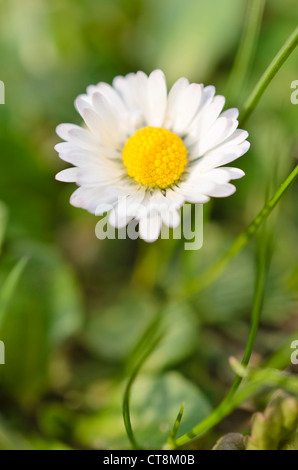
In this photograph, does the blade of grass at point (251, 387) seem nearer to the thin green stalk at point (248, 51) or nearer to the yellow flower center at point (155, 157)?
the yellow flower center at point (155, 157)

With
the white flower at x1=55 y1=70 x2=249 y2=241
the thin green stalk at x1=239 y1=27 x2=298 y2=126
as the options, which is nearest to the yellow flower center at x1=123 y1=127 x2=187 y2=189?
the white flower at x1=55 y1=70 x2=249 y2=241

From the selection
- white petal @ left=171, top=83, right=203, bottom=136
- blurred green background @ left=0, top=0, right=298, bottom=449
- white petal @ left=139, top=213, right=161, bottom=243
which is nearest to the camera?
white petal @ left=139, top=213, right=161, bottom=243

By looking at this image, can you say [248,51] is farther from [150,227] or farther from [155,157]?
[150,227]

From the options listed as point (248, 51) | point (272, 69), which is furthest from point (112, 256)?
point (272, 69)

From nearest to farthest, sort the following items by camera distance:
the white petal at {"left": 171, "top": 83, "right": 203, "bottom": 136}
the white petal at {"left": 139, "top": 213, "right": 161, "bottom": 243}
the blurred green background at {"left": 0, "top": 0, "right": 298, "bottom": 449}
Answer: the white petal at {"left": 139, "top": 213, "right": 161, "bottom": 243} → the white petal at {"left": 171, "top": 83, "right": 203, "bottom": 136} → the blurred green background at {"left": 0, "top": 0, "right": 298, "bottom": 449}

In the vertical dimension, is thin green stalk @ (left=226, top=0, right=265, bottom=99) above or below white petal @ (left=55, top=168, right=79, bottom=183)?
above

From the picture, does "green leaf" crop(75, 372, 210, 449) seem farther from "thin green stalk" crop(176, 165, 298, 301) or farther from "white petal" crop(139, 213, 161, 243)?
"white petal" crop(139, 213, 161, 243)

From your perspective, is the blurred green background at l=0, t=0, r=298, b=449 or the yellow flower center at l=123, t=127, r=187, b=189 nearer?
the yellow flower center at l=123, t=127, r=187, b=189
